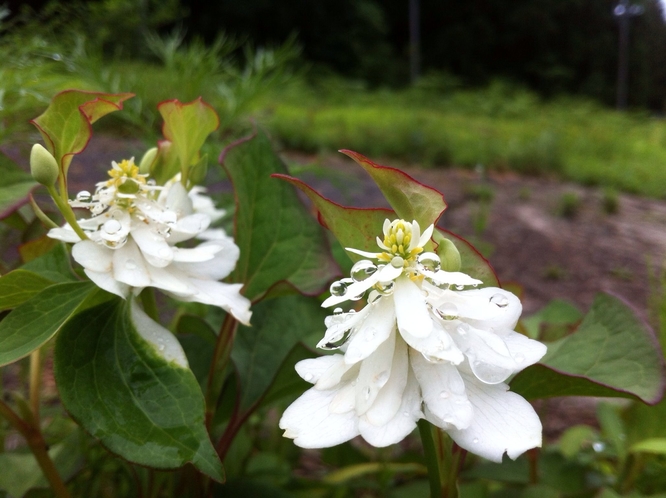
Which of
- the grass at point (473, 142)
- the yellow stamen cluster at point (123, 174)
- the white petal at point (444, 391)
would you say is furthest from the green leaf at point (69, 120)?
the grass at point (473, 142)

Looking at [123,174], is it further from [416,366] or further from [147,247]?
[416,366]

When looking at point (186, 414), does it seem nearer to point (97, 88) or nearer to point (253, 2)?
point (97, 88)

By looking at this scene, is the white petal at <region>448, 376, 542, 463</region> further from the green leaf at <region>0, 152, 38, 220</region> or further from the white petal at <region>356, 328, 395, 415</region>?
the green leaf at <region>0, 152, 38, 220</region>

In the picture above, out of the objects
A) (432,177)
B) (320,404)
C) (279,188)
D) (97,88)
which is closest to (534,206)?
(432,177)

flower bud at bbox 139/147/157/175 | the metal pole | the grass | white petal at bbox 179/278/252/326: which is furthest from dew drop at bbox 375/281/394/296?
the metal pole

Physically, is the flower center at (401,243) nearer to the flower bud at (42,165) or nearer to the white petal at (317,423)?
the white petal at (317,423)

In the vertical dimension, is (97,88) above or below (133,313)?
above
